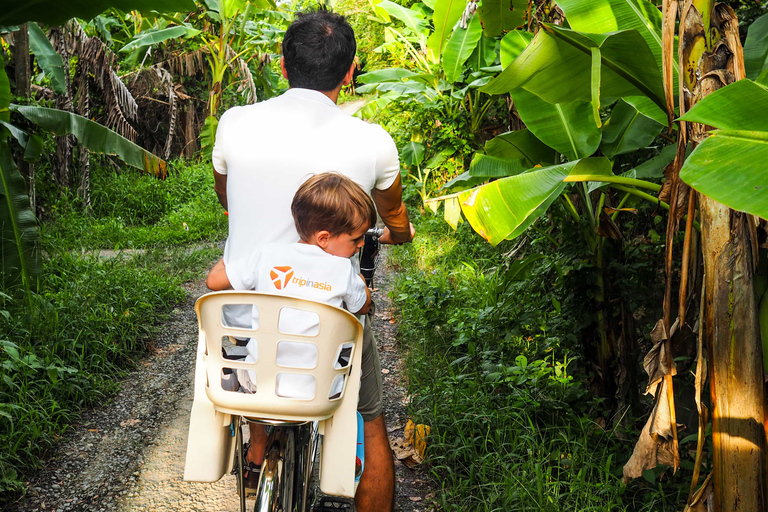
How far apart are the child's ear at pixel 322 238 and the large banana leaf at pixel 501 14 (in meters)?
2.43

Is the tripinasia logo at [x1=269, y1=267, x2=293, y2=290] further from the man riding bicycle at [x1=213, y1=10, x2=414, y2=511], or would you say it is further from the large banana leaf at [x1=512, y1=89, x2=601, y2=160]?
the large banana leaf at [x1=512, y1=89, x2=601, y2=160]

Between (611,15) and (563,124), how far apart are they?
56 cm

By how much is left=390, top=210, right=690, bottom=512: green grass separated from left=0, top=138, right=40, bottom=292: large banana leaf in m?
2.59

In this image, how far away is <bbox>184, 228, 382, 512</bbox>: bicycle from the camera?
1.62 m

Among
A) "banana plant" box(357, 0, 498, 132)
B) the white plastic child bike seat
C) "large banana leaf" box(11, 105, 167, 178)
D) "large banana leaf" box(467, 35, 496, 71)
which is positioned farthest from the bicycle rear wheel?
"large banana leaf" box(467, 35, 496, 71)

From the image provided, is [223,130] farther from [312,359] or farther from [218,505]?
[218,505]

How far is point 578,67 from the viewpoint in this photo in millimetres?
2262

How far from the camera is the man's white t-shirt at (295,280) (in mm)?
1783

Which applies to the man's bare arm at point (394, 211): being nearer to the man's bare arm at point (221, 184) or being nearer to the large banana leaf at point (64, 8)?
the man's bare arm at point (221, 184)

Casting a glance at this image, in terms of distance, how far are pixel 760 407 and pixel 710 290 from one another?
0.39 meters

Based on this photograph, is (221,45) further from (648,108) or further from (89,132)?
(648,108)

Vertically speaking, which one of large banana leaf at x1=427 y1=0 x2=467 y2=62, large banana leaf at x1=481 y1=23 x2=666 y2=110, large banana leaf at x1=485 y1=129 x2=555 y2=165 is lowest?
large banana leaf at x1=485 y1=129 x2=555 y2=165

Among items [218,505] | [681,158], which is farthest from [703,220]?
[218,505]

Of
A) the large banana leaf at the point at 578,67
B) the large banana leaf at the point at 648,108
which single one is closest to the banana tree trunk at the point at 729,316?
the large banana leaf at the point at 578,67
